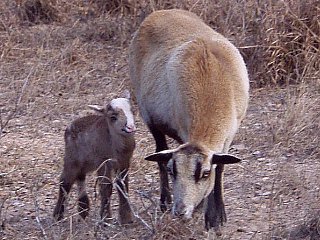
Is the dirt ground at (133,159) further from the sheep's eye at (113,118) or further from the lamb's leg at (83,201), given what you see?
the sheep's eye at (113,118)

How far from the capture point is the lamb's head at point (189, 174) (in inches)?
240

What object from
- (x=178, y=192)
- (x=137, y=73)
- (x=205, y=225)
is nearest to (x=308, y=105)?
(x=137, y=73)

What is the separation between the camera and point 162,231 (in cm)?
605

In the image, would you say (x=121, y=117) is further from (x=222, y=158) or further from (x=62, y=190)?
(x=222, y=158)

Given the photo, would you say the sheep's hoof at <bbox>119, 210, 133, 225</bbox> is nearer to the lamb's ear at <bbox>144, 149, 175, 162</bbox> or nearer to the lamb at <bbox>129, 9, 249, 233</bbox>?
the lamb at <bbox>129, 9, 249, 233</bbox>

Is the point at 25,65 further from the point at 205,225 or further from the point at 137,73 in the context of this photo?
the point at 205,225

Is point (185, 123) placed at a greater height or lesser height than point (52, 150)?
greater

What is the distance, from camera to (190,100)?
6707 mm

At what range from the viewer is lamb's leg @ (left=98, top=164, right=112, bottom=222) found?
273 inches

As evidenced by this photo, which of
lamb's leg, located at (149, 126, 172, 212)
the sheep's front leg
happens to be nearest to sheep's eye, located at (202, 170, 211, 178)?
the sheep's front leg

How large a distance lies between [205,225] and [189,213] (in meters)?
0.87

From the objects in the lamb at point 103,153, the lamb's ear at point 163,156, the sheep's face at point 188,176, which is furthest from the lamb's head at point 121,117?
the sheep's face at point 188,176

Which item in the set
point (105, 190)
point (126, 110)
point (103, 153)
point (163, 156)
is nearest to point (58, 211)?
point (105, 190)

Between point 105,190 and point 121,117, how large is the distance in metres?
0.56
